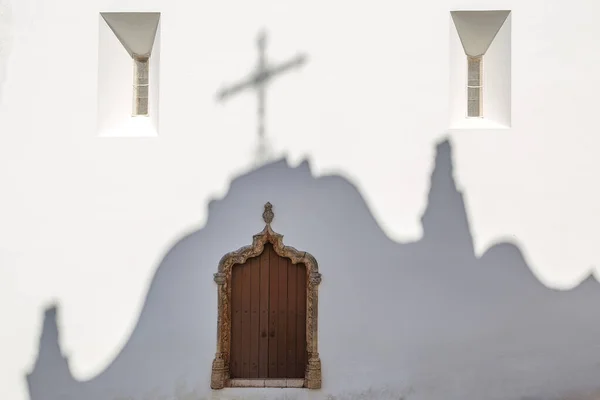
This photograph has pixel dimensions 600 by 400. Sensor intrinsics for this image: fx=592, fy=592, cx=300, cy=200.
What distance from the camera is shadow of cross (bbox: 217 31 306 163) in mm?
5570

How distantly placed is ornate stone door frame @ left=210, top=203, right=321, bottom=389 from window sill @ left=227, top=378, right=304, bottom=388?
2.6 inches

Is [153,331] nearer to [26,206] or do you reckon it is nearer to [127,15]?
[26,206]

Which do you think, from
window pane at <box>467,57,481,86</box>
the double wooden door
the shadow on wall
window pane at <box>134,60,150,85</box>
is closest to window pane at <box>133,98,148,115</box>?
window pane at <box>134,60,150,85</box>

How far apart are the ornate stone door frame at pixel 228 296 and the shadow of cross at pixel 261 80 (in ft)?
2.05

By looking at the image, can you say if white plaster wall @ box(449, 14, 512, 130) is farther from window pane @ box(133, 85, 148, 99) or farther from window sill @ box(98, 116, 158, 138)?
window pane @ box(133, 85, 148, 99)

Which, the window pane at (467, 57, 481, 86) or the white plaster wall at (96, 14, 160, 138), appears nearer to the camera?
the white plaster wall at (96, 14, 160, 138)

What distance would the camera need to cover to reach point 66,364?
218 inches

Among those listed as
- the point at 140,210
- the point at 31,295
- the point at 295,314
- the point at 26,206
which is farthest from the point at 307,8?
the point at 31,295

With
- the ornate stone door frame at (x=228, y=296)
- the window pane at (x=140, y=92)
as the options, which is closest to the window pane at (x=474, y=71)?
the ornate stone door frame at (x=228, y=296)

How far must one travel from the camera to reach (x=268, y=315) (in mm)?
5652

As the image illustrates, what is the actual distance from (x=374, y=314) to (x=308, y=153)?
1.62 m

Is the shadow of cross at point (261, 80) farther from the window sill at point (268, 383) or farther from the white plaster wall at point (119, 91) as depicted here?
the window sill at point (268, 383)

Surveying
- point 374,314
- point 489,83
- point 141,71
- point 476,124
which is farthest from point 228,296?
point 489,83

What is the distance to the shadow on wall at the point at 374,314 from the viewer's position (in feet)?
17.9
